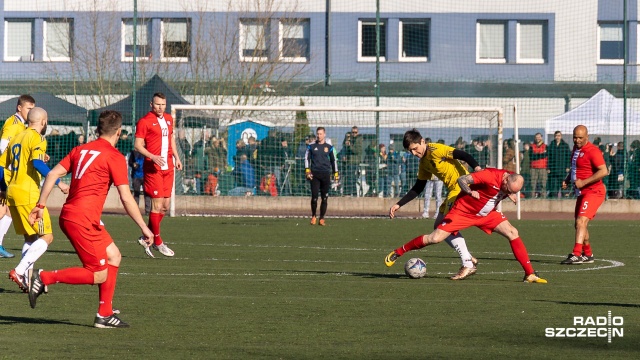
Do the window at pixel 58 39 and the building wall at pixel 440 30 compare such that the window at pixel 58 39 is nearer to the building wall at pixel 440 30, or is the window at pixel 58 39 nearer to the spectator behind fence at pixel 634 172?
the building wall at pixel 440 30

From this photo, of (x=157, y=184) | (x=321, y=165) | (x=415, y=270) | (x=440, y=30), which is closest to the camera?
(x=415, y=270)

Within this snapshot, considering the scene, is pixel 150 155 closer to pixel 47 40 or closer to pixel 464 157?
pixel 464 157

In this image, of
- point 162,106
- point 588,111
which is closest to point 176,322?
point 162,106

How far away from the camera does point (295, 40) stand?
35.8 m

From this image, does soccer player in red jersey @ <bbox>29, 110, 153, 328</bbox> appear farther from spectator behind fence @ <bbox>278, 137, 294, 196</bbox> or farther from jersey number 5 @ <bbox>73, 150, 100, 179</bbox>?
spectator behind fence @ <bbox>278, 137, 294, 196</bbox>

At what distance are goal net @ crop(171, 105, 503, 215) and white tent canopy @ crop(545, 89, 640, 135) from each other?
10.4 ft

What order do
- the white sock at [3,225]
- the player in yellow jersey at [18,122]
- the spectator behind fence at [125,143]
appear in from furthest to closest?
1. the spectator behind fence at [125,143]
2. the white sock at [3,225]
3. the player in yellow jersey at [18,122]

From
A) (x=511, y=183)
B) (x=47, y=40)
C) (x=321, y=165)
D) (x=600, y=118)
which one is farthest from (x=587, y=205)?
(x=47, y=40)

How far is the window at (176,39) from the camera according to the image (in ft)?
113

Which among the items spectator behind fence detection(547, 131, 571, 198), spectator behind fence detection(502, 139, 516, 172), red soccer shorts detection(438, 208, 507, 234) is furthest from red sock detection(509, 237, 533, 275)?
spectator behind fence detection(547, 131, 571, 198)

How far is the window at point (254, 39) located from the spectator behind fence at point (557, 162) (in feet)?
32.7

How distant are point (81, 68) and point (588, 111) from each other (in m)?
14.6

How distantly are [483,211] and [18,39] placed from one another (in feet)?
96.6

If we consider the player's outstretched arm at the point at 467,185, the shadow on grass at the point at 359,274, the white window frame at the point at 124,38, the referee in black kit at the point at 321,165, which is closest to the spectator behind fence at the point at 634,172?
the referee in black kit at the point at 321,165
